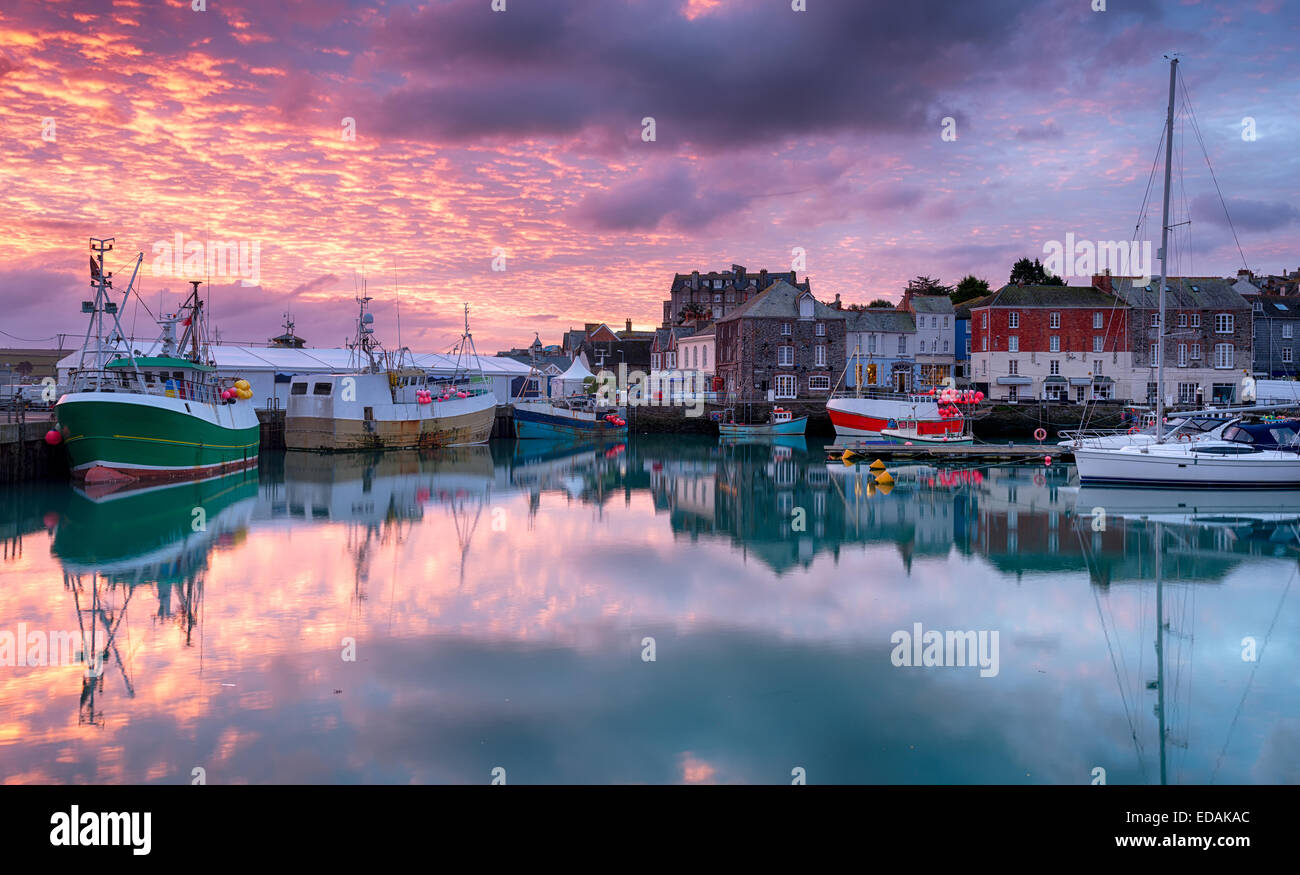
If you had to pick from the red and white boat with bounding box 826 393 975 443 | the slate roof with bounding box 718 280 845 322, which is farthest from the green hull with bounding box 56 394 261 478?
the slate roof with bounding box 718 280 845 322

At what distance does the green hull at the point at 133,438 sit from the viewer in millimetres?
26734

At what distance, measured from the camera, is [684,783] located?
24.9 ft

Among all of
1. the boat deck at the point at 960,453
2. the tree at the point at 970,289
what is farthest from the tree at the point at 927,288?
the boat deck at the point at 960,453

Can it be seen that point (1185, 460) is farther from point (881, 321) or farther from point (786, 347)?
point (881, 321)

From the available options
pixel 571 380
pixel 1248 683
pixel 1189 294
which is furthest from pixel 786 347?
pixel 1248 683

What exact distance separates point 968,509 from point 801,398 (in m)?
38.1

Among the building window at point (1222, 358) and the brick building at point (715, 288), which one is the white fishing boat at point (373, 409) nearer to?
the building window at point (1222, 358)

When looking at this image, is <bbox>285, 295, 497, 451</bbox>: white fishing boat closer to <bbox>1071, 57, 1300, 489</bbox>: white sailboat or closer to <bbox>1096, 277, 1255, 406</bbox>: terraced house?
<bbox>1071, 57, 1300, 489</bbox>: white sailboat

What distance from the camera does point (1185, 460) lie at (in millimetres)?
26484

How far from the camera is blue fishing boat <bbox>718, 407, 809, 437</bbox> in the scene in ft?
182

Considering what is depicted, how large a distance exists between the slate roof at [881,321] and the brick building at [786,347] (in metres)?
1.01

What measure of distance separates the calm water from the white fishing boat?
1776cm

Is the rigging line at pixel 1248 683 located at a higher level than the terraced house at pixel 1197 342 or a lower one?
lower
